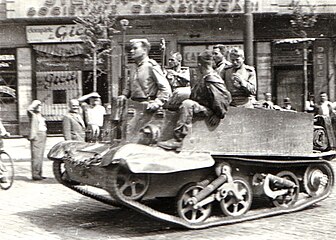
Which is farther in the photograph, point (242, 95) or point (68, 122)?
point (68, 122)

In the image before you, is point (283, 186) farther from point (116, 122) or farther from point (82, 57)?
point (82, 57)

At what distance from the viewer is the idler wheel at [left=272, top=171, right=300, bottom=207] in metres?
9.01

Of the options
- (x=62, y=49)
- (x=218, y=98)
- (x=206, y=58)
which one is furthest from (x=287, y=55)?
(x=218, y=98)

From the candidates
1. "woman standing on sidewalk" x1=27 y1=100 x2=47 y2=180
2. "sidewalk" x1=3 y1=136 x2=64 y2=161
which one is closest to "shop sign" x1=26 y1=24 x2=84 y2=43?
"sidewalk" x1=3 y1=136 x2=64 y2=161

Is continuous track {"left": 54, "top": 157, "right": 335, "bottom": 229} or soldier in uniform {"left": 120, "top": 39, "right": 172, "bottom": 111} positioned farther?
soldier in uniform {"left": 120, "top": 39, "right": 172, "bottom": 111}

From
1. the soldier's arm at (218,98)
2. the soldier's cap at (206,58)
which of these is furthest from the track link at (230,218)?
the soldier's cap at (206,58)

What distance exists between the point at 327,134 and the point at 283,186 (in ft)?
5.57

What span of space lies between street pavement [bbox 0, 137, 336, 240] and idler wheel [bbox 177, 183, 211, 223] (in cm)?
20

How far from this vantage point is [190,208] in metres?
8.04

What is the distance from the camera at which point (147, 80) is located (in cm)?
854

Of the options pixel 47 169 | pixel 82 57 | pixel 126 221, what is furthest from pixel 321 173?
pixel 82 57

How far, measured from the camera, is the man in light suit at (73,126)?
41.9ft

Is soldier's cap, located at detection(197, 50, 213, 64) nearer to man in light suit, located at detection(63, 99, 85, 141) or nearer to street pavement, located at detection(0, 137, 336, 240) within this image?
street pavement, located at detection(0, 137, 336, 240)

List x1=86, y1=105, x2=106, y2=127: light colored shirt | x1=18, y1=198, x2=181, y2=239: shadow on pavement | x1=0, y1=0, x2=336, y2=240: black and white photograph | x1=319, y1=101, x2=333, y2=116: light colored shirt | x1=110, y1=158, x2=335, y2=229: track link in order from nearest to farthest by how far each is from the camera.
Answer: x1=110, y1=158, x2=335, y2=229: track link
x1=0, y1=0, x2=336, y2=240: black and white photograph
x1=18, y1=198, x2=181, y2=239: shadow on pavement
x1=86, y1=105, x2=106, y2=127: light colored shirt
x1=319, y1=101, x2=333, y2=116: light colored shirt
